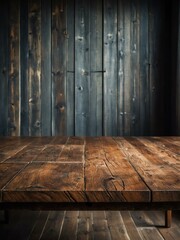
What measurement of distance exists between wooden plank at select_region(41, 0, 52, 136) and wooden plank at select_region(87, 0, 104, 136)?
38 centimetres

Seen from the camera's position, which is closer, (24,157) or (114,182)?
(114,182)

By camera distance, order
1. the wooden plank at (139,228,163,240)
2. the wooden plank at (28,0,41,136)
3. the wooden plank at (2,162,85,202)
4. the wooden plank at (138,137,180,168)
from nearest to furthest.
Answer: the wooden plank at (2,162,85,202), the wooden plank at (138,137,180,168), the wooden plank at (139,228,163,240), the wooden plank at (28,0,41,136)

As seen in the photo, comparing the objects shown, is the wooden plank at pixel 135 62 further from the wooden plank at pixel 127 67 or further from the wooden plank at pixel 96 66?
the wooden plank at pixel 96 66

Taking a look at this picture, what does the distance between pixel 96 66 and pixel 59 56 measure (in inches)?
13.7

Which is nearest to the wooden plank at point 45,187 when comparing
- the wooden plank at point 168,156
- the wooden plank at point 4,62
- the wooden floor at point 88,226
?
the wooden plank at point 168,156

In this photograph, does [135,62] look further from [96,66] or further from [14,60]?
[14,60]

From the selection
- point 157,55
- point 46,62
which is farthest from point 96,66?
point 157,55

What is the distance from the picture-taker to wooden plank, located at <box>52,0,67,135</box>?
2770 millimetres

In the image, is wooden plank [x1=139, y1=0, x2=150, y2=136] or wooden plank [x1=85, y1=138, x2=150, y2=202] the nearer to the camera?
wooden plank [x1=85, y1=138, x2=150, y2=202]

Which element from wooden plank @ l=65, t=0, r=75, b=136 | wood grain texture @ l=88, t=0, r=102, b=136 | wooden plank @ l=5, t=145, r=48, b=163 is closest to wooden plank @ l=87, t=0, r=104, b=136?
wood grain texture @ l=88, t=0, r=102, b=136

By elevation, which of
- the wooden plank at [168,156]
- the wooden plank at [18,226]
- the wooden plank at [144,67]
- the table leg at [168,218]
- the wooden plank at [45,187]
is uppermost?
the wooden plank at [144,67]

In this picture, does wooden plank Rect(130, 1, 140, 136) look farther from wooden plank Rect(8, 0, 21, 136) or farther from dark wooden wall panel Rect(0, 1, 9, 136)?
dark wooden wall panel Rect(0, 1, 9, 136)

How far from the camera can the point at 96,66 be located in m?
2.78

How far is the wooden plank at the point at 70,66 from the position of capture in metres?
2.77
